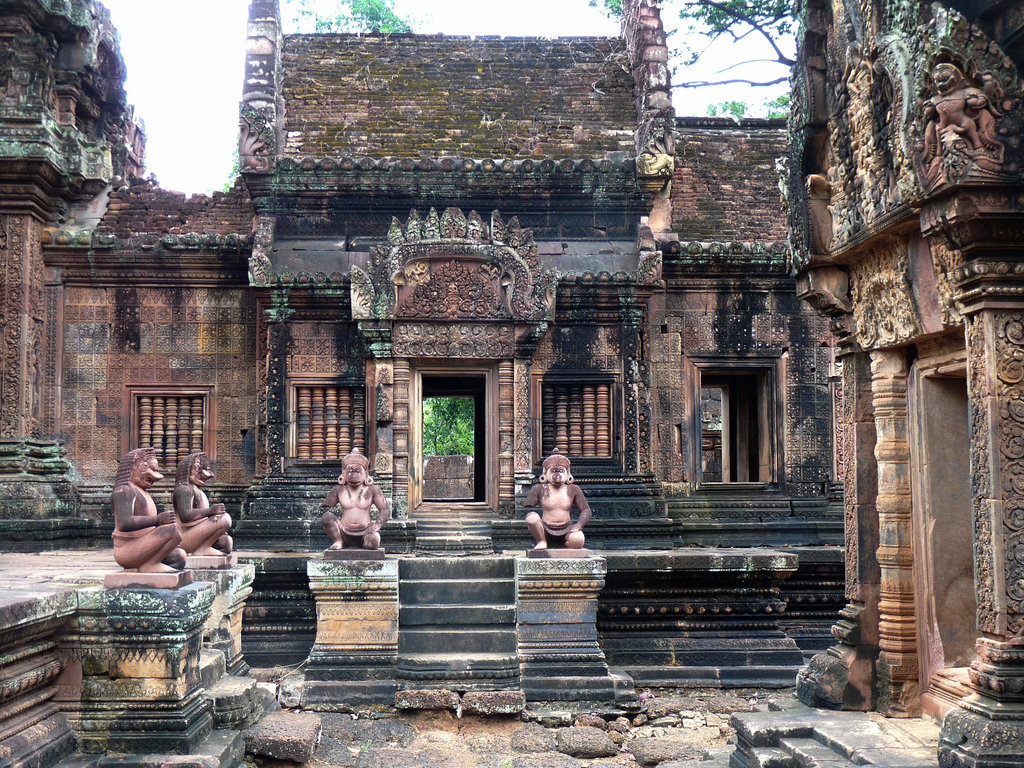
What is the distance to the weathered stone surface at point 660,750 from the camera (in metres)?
7.62

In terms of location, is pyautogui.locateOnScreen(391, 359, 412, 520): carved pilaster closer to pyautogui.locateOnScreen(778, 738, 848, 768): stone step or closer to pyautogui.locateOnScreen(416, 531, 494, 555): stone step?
pyautogui.locateOnScreen(416, 531, 494, 555): stone step

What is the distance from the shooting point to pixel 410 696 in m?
8.72

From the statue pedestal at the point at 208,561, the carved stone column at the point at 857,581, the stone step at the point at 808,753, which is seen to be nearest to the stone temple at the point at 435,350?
the statue pedestal at the point at 208,561

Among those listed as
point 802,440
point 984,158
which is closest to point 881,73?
point 984,158

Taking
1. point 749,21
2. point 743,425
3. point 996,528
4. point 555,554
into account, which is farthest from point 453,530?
point 749,21

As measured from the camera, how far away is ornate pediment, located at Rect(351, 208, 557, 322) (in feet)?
36.2

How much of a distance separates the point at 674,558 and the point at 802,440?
293 cm

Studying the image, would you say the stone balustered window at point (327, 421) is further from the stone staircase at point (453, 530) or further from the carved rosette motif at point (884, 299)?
the carved rosette motif at point (884, 299)

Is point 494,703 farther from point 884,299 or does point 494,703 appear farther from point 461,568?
point 884,299

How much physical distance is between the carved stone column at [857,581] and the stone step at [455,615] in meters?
3.68

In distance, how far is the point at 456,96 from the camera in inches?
503

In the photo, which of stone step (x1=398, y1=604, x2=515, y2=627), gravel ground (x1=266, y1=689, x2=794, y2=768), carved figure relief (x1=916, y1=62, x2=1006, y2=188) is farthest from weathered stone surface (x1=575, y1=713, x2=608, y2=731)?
carved figure relief (x1=916, y1=62, x2=1006, y2=188)

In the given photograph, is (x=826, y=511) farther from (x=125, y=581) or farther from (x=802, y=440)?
(x=125, y=581)

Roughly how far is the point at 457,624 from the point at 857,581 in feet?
14.3
